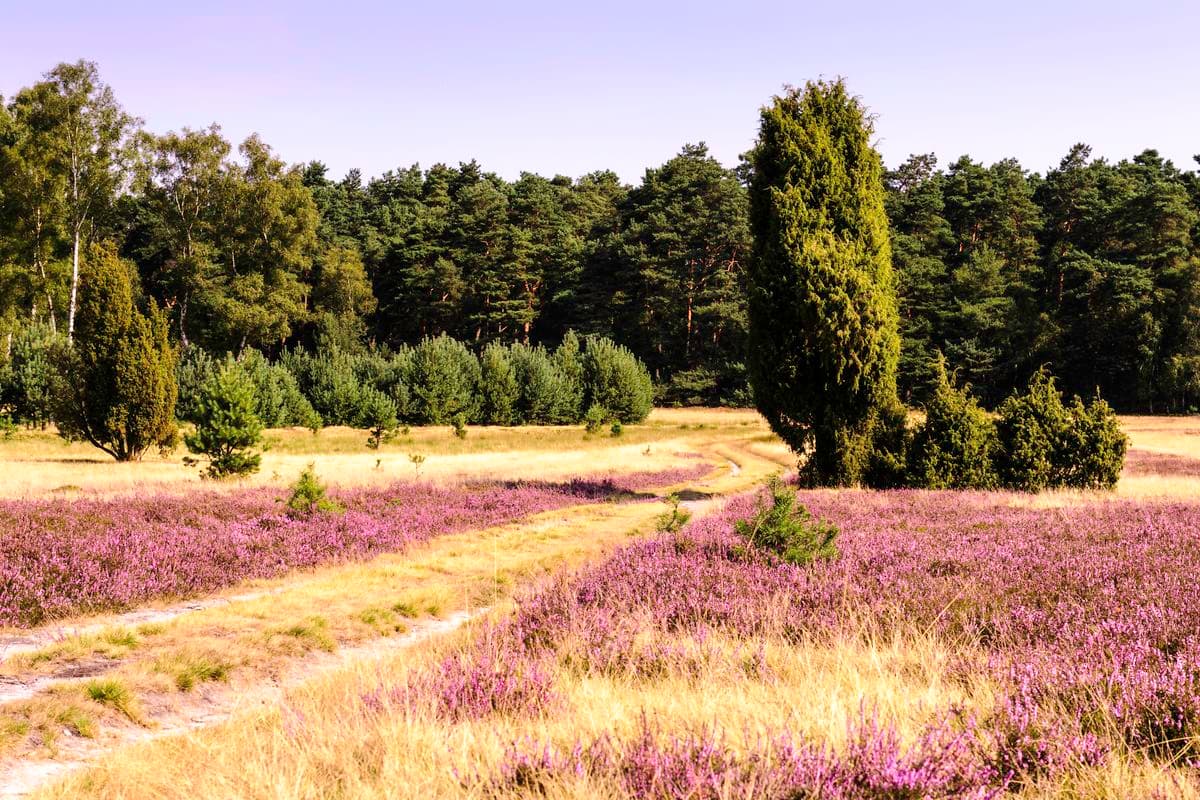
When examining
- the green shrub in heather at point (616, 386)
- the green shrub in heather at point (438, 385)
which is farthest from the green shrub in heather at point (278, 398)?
the green shrub in heather at point (616, 386)

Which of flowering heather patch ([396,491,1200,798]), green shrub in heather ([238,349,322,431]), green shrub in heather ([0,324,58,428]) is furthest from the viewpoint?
green shrub in heather ([238,349,322,431])

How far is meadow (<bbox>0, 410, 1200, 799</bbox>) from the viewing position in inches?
127

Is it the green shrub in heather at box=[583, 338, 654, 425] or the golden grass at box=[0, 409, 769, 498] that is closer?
the golden grass at box=[0, 409, 769, 498]

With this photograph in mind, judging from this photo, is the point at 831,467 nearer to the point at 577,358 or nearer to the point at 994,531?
the point at 994,531

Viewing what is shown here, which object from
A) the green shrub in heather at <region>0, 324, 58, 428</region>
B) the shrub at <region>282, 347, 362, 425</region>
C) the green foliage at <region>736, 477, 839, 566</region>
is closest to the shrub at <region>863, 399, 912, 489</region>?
the green foliage at <region>736, 477, 839, 566</region>

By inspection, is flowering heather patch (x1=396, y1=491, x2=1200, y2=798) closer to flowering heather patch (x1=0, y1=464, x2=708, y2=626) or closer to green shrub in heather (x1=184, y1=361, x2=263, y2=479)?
flowering heather patch (x1=0, y1=464, x2=708, y2=626)

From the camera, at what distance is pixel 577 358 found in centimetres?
6675

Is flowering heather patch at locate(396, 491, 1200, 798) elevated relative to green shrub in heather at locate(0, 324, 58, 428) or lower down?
lower down

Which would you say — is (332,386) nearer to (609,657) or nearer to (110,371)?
(110,371)

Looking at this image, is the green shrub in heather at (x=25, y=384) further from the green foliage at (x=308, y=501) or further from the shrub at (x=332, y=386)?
the green foliage at (x=308, y=501)

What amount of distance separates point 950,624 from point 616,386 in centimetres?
5808

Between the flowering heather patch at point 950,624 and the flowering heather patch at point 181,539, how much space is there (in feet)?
20.6

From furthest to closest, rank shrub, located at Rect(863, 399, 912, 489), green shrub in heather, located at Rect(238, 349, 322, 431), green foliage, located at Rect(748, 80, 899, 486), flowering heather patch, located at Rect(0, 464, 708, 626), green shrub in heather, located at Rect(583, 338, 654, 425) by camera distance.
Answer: green shrub in heather, located at Rect(583, 338, 654, 425) < green shrub in heather, located at Rect(238, 349, 322, 431) < green foliage, located at Rect(748, 80, 899, 486) < shrub, located at Rect(863, 399, 912, 489) < flowering heather patch, located at Rect(0, 464, 708, 626)

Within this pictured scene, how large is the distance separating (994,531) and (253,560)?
1112 centimetres
